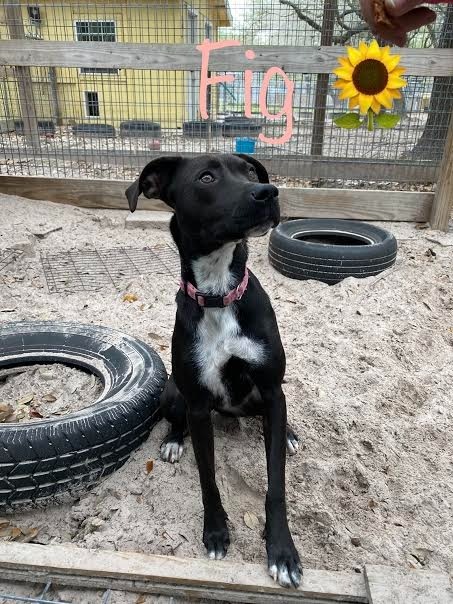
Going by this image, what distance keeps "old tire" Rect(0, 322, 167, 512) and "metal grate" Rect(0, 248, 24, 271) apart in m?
1.94

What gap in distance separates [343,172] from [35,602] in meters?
5.74

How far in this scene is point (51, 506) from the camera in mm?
2240

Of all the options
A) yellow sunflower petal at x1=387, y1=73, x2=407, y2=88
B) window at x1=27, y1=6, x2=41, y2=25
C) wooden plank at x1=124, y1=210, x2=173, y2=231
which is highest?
window at x1=27, y1=6, x2=41, y2=25

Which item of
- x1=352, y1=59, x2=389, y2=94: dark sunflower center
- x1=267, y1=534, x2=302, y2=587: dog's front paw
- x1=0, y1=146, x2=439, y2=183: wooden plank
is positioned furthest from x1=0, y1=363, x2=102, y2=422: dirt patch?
x1=0, y1=146, x2=439, y2=183: wooden plank

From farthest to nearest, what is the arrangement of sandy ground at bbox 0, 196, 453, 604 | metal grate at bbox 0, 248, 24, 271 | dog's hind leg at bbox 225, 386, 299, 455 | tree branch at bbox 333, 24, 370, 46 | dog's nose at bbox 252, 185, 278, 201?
tree branch at bbox 333, 24, 370, 46
metal grate at bbox 0, 248, 24, 271
dog's hind leg at bbox 225, 386, 299, 455
sandy ground at bbox 0, 196, 453, 604
dog's nose at bbox 252, 185, 278, 201

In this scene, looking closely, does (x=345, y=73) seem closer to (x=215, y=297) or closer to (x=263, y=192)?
(x=263, y=192)

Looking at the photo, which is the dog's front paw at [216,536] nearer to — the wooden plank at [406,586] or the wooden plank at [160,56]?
the wooden plank at [406,586]

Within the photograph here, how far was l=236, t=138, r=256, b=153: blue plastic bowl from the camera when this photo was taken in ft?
21.4

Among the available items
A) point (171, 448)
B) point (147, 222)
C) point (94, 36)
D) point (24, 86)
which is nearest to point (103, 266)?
point (147, 222)

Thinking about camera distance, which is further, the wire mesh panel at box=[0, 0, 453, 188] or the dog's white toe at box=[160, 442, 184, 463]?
the wire mesh panel at box=[0, 0, 453, 188]

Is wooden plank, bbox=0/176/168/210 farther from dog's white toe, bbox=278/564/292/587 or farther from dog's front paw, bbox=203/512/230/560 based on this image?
dog's white toe, bbox=278/564/292/587

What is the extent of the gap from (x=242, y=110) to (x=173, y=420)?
17.1 feet

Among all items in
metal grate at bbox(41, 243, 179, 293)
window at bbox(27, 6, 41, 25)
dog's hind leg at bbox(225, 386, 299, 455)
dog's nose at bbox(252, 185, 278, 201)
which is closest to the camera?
dog's nose at bbox(252, 185, 278, 201)

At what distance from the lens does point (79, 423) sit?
2.19m
